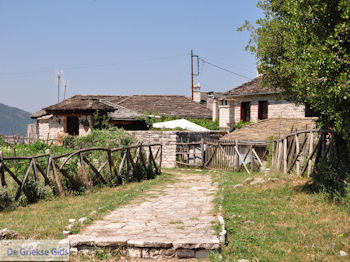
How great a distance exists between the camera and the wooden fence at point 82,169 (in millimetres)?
9227

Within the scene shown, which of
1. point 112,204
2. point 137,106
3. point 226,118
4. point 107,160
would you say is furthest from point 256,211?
point 137,106

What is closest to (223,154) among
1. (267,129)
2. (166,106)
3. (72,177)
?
(267,129)

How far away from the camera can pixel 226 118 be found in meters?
23.1

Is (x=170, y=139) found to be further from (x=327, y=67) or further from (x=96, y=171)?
(x=327, y=67)

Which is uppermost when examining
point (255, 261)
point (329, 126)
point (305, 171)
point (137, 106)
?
point (137, 106)

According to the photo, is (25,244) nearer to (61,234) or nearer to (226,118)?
(61,234)

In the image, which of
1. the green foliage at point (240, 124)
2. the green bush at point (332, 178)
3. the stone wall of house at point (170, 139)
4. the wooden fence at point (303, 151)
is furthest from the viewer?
the green foliage at point (240, 124)

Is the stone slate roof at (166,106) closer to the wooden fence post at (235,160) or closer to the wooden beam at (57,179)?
the wooden fence post at (235,160)

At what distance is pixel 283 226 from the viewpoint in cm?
680

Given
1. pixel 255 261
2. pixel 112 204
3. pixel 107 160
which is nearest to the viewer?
pixel 255 261

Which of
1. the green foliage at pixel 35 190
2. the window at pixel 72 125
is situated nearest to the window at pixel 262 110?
the window at pixel 72 125

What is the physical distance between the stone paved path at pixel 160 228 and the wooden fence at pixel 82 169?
2109mm

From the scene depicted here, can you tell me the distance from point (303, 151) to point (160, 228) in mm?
6389

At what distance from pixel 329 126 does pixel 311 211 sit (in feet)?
10.1
